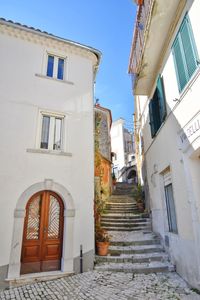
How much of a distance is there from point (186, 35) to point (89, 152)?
467 cm

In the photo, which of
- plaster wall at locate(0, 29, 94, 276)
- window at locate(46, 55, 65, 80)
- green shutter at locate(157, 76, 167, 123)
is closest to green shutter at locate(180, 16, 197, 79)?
green shutter at locate(157, 76, 167, 123)

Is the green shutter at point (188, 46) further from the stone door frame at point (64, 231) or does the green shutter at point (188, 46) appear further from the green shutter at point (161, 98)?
the stone door frame at point (64, 231)

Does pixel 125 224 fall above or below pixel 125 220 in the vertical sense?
below

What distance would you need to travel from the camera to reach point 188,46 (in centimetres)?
464

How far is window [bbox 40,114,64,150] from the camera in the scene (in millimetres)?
7000

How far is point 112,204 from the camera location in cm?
1214

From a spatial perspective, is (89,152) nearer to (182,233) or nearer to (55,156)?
(55,156)

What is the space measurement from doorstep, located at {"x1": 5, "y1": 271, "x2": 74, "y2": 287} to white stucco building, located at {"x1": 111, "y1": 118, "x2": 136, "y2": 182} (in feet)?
78.4

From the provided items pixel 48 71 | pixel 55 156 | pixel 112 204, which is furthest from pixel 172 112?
pixel 112 204

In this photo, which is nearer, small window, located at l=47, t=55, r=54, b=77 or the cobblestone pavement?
the cobblestone pavement

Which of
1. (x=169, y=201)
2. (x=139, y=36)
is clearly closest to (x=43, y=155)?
(x=169, y=201)

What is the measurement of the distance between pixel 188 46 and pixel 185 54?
196mm

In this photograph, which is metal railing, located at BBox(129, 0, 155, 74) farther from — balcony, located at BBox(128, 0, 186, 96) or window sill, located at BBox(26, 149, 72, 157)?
window sill, located at BBox(26, 149, 72, 157)

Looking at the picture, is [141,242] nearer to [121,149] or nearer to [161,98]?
[161,98]
